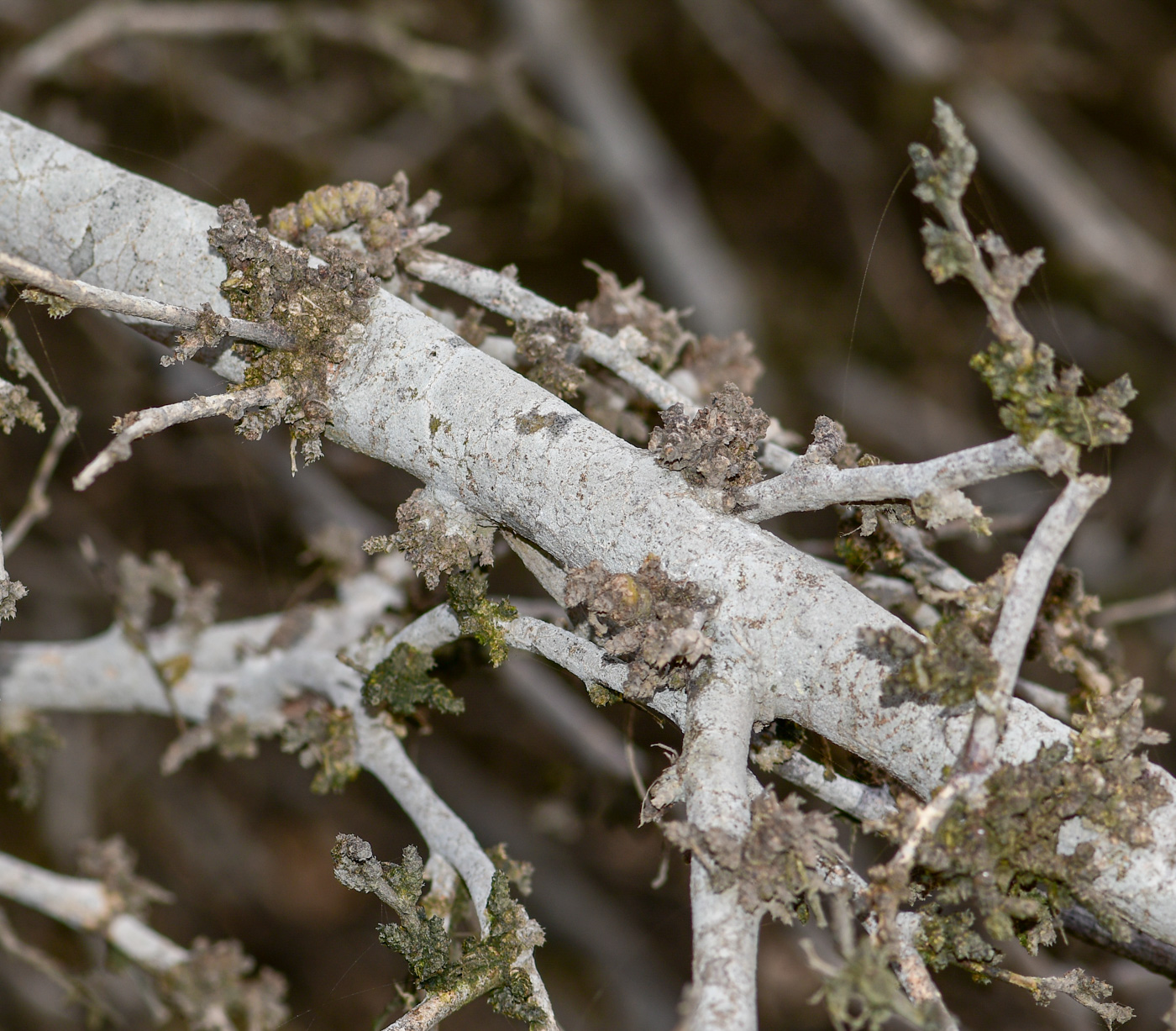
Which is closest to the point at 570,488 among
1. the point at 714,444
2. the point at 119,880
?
the point at 714,444

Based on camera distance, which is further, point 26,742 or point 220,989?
point 26,742

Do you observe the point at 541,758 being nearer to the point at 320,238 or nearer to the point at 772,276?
the point at 772,276

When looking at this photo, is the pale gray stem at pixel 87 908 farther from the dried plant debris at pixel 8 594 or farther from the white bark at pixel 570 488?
the dried plant debris at pixel 8 594

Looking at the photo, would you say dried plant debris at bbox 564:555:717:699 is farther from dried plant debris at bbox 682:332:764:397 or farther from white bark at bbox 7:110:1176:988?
dried plant debris at bbox 682:332:764:397

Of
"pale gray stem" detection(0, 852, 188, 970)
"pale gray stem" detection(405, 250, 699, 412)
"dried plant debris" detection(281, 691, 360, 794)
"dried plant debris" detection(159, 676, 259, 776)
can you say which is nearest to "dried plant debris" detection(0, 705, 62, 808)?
"pale gray stem" detection(0, 852, 188, 970)

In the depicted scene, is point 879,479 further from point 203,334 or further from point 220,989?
point 220,989

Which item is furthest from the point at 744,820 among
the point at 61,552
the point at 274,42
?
the point at 61,552
